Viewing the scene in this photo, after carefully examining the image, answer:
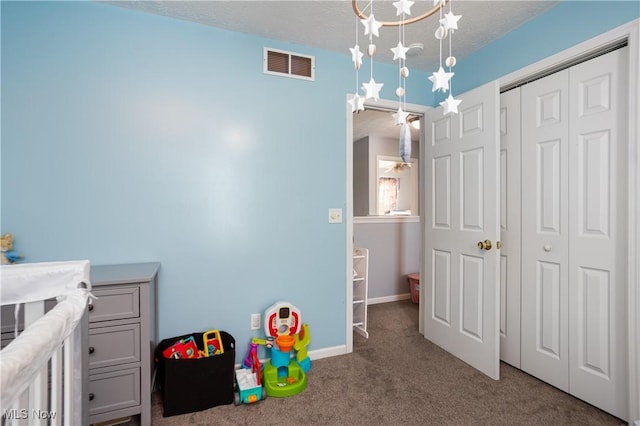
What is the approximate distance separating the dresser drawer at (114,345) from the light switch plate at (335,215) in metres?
1.39

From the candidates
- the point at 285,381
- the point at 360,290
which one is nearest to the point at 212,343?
the point at 285,381

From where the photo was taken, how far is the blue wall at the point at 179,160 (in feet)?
5.65

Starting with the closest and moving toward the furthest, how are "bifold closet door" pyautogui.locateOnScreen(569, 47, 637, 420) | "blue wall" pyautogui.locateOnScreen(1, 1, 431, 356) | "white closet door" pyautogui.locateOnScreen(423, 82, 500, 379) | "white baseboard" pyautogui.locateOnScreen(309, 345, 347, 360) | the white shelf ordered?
"bifold closet door" pyautogui.locateOnScreen(569, 47, 637, 420) → "blue wall" pyautogui.locateOnScreen(1, 1, 431, 356) → "white closet door" pyautogui.locateOnScreen(423, 82, 500, 379) → "white baseboard" pyautogui.locateOnScreen(309, 345, 347, 360) → the white shelf

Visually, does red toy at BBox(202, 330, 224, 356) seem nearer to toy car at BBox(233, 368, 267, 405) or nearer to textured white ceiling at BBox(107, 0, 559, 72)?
toy car at BBox(233, 368, 267, 405)

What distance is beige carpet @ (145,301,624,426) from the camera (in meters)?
1.61

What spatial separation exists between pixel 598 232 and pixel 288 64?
2.18 meters

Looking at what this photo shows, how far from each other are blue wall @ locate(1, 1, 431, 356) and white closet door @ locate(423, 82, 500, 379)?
0.79m

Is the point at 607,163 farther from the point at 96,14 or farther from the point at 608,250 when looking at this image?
the point at 96,14

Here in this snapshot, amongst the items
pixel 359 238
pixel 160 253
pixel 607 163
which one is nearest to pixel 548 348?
pixel 607 163

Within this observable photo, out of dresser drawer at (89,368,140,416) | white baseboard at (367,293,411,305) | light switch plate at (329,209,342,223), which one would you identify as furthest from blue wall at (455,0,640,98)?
dresser drawer at (89,368,140,416)

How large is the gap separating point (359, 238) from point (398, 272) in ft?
2.33

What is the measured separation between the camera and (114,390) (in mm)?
1477

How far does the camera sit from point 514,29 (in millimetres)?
2051

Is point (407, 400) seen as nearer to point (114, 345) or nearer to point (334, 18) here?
point (114, 345)
